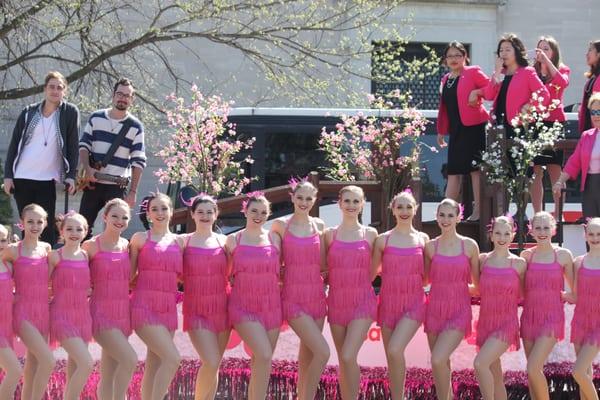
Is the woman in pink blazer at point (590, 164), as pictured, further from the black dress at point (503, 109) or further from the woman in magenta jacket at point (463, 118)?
the woman in magenta jacket at point (463, 118)

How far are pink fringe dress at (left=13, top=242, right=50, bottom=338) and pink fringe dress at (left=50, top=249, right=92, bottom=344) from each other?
0.06 metres

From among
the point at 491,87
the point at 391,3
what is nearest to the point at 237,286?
the point at 491,87

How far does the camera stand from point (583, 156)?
7.96 m

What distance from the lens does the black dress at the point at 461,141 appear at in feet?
29.6

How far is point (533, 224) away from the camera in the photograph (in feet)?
21.7

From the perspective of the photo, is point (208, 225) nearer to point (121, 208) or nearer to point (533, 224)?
point (121, 208)

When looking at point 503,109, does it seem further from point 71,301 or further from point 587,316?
point 71,301

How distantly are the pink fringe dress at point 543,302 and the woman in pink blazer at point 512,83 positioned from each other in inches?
91.7

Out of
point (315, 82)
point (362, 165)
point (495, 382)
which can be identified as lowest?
point (495, 382)

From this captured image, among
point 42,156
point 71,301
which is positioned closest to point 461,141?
point 42,156

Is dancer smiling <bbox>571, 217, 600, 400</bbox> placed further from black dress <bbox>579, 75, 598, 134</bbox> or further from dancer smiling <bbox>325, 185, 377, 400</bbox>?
black dress <bbox>579, 75, 598, 134</bbox>

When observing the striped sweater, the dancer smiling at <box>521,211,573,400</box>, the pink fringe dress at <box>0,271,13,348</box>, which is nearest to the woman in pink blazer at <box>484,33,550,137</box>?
the dancer smiling at <box>521,211,573,400</box>

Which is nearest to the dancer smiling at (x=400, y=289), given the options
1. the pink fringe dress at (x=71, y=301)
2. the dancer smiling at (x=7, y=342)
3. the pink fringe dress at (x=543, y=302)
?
the pink fringe dress at (x=543, y=302)

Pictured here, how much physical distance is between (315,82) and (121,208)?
6.75m
